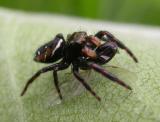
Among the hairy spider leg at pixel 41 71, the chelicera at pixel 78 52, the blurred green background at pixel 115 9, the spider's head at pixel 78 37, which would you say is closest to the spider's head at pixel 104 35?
the chelicera at pixel 78 52

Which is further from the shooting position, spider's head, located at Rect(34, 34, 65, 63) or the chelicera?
spider's head, located at Rect(34, 34, 65, 63)

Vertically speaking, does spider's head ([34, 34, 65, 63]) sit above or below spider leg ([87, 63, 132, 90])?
below

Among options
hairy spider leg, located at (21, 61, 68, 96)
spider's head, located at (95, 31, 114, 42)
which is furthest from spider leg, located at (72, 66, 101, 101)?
spider's head, located at (95, 31, 114, 42)

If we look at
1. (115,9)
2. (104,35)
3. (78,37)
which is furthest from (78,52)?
(115,9)

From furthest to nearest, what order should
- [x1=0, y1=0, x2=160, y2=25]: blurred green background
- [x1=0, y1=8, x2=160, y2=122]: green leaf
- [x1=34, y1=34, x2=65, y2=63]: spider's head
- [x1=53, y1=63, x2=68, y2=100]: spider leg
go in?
[x1=0, y1=0, x2=160, y2=25]: blurred green background
[x1=34, y1=34, x2=65, y2=63]: spider's head
[x1=53, y1=63, x2=68, y2=100]: spider leg
[x1=0, y1=8, x2=160, y2=122]: green leaf

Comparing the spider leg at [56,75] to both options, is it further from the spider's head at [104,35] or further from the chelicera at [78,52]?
the spider's head at [104,35]

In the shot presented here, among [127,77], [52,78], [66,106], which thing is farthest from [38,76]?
[127,77]

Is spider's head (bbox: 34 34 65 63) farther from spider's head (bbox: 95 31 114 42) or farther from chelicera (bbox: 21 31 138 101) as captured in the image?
spider's head (bbox: 95 31 114 42)
